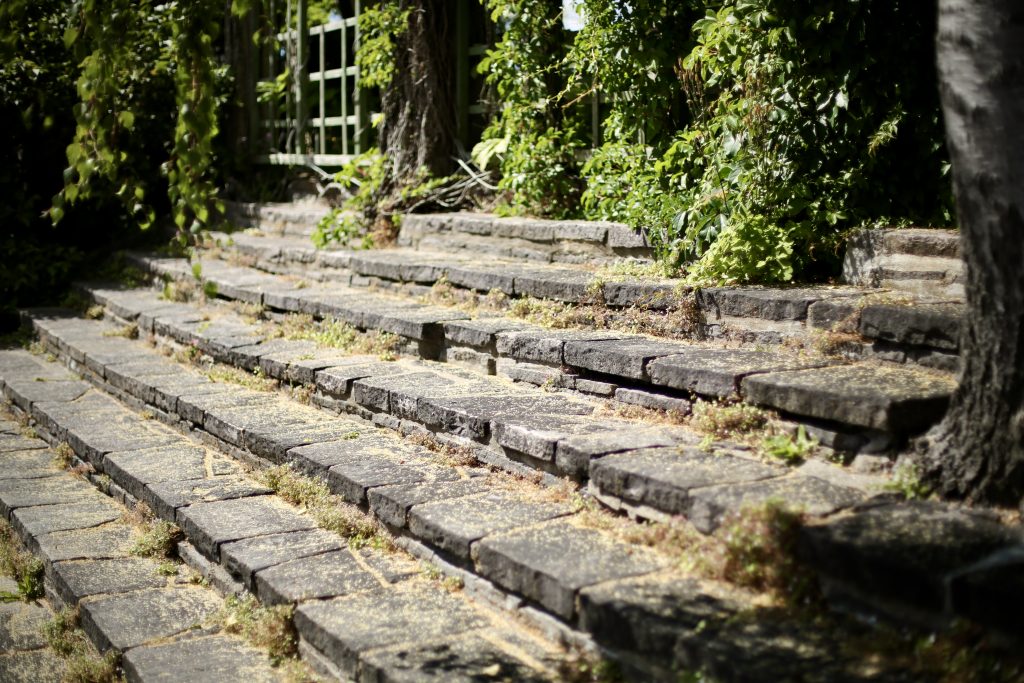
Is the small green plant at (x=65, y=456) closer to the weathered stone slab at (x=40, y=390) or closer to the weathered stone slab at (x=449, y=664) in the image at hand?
the weathered stone slab at (x=40, y=390)

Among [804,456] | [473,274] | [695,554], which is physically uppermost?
[473,274]

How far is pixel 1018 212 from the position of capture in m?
2.55

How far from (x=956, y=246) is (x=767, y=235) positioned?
0.81m

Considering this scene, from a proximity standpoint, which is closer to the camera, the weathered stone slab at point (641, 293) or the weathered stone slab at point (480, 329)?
the weathered stone slab at point (641, 293)

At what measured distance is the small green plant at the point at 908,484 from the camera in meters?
2.84

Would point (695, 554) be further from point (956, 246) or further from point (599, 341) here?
point (956, 246)

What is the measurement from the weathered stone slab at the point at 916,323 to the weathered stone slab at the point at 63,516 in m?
3.45

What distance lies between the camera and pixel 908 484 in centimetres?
287

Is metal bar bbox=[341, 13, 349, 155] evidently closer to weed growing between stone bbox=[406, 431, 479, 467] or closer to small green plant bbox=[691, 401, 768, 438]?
weed growing between stone bbox=[406, 431, 479, 467]

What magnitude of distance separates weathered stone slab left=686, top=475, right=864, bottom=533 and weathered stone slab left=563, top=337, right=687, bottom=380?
98 centimetres

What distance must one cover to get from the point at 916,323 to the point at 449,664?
6.25 feet

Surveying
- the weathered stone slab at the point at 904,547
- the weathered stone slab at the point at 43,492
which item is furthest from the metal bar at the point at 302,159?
the weathered stone slab at the point at 904,547

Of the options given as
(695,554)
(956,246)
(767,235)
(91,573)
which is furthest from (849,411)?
(91,573)

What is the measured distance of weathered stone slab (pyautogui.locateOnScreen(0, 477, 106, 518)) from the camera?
4910 mm
